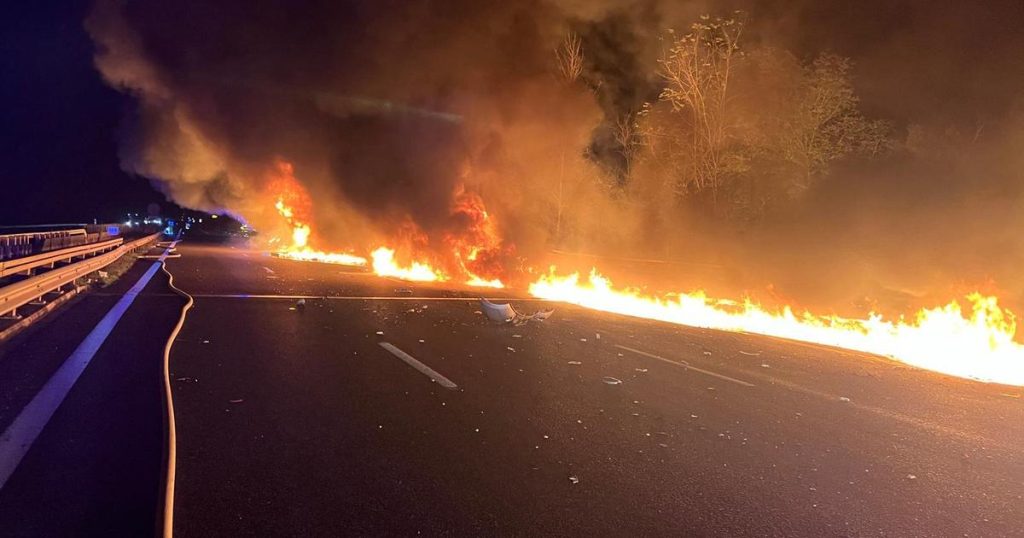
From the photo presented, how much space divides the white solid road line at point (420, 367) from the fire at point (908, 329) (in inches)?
226

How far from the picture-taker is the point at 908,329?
34.7ft

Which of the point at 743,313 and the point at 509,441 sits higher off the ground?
the point at 743,313

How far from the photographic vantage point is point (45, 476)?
13.1 ft

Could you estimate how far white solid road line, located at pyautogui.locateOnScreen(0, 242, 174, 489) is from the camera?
4.32 meters

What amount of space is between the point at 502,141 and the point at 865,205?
13.1 metres

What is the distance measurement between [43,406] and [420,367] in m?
3.43

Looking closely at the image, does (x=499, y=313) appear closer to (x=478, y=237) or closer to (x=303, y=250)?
(x=478, y=237)

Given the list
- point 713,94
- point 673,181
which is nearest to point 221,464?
point 713,94

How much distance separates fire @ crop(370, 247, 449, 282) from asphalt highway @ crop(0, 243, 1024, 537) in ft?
32.8

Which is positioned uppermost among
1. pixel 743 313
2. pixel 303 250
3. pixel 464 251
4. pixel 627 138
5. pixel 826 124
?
pixel 627 138

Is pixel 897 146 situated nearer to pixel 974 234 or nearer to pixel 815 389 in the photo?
pixel 974 234

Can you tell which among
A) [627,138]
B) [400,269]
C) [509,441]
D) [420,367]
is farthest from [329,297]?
[627,138]

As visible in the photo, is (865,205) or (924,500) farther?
(865,205)

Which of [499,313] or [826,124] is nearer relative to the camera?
[499,313]
